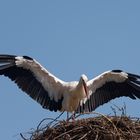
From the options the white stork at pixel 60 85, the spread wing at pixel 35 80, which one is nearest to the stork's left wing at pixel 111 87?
the white stork at pixel 60 85

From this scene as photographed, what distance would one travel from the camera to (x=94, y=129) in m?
8.04

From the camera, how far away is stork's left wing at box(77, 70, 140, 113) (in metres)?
11.5

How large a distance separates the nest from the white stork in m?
2.56

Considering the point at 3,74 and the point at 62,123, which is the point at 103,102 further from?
the point at 62,123

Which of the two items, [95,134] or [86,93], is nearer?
[95,134]

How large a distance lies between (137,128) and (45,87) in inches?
133

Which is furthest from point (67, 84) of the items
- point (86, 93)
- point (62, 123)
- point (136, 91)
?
point (62, 123)

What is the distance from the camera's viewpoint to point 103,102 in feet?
38.1

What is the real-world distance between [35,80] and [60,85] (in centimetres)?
43

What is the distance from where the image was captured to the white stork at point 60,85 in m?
11.0

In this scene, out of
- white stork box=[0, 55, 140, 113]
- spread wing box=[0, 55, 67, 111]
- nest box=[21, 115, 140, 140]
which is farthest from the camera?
spread wing box=[0, 55, 67, 111]

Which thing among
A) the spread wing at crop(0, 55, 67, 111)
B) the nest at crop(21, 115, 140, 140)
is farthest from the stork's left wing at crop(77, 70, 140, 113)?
the nest at crop(21, 115, 140, 140)

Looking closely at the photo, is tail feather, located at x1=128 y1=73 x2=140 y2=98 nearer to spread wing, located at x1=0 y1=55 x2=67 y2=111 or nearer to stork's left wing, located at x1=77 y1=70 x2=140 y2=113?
stork's left wing, located at x1=77 y1=70 x2=140 y2=113

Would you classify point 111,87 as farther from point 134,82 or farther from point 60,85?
point 60,85
